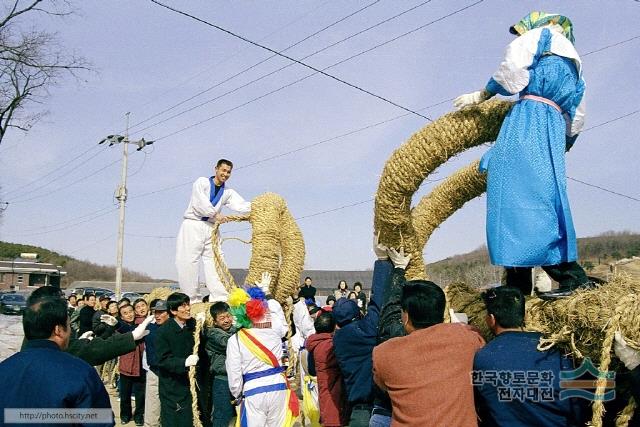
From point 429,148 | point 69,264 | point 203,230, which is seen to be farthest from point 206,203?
point 69,264

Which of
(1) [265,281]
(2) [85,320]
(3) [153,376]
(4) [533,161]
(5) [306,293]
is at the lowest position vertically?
(3) [153,376]

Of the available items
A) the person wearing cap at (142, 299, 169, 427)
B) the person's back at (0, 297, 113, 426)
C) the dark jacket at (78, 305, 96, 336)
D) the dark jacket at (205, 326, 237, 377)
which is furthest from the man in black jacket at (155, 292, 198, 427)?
the dark jacket at (78, 305, 96, 336)

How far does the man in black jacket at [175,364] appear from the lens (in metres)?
5.54

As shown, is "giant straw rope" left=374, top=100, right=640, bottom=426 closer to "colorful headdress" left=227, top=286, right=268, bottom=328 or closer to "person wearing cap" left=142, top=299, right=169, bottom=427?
"colorful headdress" left=227, top=286, right=268, bottom=328

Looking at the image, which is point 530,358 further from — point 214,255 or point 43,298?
point 214,255

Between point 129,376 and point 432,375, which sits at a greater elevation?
point 432,375

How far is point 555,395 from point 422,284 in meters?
0.81

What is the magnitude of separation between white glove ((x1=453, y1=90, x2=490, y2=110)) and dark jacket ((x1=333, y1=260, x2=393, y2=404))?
1.25 metres

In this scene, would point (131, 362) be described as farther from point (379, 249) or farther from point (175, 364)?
point (379, 249)

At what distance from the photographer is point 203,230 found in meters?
7.11

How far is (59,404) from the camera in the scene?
99.1 inches

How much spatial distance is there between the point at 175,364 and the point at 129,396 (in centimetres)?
372

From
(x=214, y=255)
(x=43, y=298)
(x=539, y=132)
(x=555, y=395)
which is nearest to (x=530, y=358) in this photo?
(x=555, y=395)

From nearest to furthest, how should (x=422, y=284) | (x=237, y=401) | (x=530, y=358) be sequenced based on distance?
1. (x=530, y=358)
2. (x=422, y=284)
3. (x=237, y=401)
